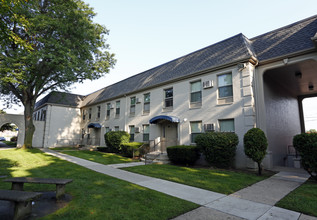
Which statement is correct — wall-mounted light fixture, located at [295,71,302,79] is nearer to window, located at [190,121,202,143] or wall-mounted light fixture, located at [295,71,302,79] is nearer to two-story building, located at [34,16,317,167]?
two-story building, located at [34,16,317,167]

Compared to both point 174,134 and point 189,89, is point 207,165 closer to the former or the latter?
point 174,134

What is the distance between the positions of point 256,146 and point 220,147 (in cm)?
169

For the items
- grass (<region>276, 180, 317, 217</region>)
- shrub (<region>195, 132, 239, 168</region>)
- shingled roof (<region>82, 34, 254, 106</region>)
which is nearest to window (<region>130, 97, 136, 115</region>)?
shingled roof (<region>82, 34, 254, 106</region>)

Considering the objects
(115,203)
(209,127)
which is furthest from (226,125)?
(115,203)

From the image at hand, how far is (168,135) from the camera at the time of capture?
549 inches

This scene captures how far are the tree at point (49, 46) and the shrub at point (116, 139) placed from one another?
6.71 meters

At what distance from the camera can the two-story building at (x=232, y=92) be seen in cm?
996

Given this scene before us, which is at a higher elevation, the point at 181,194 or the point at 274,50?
the point at 274,50

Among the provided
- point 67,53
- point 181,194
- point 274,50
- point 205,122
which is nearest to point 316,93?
point 274,50

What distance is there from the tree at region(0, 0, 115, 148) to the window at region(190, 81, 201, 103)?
1006 cm

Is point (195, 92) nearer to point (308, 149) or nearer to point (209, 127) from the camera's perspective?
point (209, 127)

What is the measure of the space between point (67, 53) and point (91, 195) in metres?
13.2

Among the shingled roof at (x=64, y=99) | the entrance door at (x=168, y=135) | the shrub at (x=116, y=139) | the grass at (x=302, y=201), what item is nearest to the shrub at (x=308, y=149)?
the grass at (x=302, y=201)

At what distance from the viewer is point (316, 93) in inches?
658
